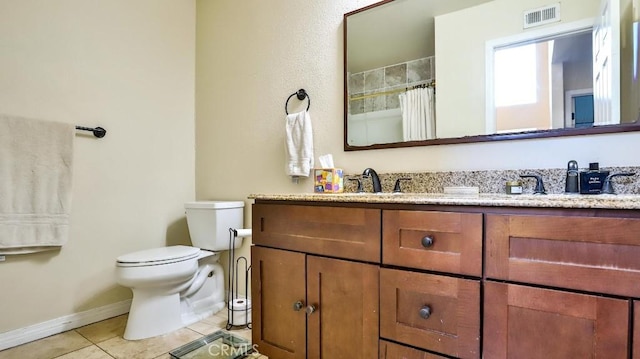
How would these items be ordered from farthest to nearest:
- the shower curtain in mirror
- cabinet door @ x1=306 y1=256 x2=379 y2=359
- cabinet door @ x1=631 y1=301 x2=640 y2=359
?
the shower curtain in mirror → cabinet door @ x1=306 y1=256 x2=379 y2=359 → cabinet door @ x1=631 y1=301 x2=640 y2=359

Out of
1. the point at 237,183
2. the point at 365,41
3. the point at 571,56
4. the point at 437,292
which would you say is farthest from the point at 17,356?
the point at 571,56

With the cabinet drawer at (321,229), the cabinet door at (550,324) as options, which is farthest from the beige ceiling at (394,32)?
the cabinet door at (550,324)

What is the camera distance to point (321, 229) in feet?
3.88

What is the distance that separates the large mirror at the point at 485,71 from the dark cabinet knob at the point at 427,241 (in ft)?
2.11

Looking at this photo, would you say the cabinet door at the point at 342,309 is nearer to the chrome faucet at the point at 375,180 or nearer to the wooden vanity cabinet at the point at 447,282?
the wooden vanity cabinet at the point at 447,282

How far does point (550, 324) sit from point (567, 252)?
180 millimetres

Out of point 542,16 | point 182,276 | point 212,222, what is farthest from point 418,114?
point 182,276

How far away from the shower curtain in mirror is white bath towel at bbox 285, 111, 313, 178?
539 millimetres

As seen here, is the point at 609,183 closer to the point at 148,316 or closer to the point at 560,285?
the point at 560,285

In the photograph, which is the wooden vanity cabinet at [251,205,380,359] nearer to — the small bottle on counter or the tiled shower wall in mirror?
the small bottle on counter

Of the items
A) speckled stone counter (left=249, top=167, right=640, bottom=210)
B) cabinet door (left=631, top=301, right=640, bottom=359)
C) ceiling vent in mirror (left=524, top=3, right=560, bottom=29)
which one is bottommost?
cabinet door (left=631, top=301, right=640, bottom=359)

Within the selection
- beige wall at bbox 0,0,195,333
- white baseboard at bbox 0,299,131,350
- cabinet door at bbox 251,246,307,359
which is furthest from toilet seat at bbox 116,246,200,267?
cabinet door at bbox 251,246,307,359

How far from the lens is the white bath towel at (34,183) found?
5.39 ft

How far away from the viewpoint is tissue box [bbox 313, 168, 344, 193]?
5.25 feet
